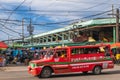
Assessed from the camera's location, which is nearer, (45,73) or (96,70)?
(45,73)

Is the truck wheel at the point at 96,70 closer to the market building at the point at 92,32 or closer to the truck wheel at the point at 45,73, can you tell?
the truck wheel at the point at 45,73

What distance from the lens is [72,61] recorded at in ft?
74.5

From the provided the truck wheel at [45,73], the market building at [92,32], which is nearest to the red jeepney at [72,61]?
the truck wheel at [45,73]

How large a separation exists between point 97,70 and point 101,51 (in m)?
1.45

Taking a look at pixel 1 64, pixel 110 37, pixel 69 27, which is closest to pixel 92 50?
pixel 1 64

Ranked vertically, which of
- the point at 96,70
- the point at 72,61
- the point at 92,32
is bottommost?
the point at 96,70

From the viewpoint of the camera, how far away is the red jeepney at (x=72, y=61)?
2180cm

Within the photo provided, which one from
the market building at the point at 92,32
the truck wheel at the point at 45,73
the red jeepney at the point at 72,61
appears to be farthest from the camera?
the market building at the point at 92,32

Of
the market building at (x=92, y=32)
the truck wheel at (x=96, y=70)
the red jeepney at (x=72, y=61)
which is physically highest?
the market building at (x=92, y=32)

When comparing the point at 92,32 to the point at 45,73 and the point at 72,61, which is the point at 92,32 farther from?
the point at 45,73

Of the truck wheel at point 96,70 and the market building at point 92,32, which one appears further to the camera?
the market building at point 92,32

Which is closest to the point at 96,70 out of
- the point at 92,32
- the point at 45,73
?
the point at 45,73

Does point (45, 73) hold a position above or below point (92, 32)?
below

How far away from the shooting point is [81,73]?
2464 cm
